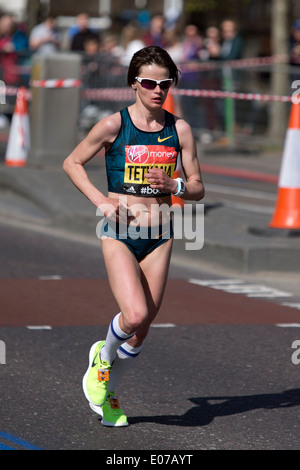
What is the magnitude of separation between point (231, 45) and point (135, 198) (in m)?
14.4

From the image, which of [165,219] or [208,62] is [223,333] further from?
[208,62]

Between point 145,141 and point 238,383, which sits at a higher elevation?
point 145,141

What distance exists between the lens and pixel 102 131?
521 centimetres

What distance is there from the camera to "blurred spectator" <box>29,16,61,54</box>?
21.6 meters

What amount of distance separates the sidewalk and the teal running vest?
4143 millimetres

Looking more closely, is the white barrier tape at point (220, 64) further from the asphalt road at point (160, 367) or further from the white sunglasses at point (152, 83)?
the white sunglasses at point (152, 83)

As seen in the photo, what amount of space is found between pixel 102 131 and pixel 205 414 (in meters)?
1.58

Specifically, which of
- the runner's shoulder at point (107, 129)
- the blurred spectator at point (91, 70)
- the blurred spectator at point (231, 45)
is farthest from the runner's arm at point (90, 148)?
the blurred spectator at point (91, 70)

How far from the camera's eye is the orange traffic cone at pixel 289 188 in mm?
10070

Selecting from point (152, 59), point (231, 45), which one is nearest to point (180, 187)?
point (152, 59)

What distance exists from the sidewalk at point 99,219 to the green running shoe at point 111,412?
4.15m

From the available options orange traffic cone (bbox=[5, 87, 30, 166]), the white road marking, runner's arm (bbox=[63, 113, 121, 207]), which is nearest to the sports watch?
runner's arm (bbox=[63, 113, 121, 207])
